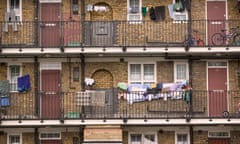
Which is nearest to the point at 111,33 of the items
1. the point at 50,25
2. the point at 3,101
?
the point at 50,25

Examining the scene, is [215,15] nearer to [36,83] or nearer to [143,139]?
[143,139]

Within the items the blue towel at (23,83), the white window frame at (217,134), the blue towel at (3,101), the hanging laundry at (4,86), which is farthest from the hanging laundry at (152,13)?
the blue towel at (3,101)

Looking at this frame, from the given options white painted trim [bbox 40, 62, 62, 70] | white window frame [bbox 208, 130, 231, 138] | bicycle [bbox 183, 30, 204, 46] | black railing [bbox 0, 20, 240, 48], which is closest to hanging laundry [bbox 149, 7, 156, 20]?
black railing [bbox 0, 20, 240, 48]

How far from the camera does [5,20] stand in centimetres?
2661

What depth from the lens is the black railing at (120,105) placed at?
25.7m

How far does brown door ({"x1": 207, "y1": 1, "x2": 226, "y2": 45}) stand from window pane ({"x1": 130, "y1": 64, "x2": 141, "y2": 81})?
10.5 feet

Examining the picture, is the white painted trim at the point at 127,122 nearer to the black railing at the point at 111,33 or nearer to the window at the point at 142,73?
the window at the point at 142,73

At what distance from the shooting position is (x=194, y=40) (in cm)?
2614

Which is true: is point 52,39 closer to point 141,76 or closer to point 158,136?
point 141,76

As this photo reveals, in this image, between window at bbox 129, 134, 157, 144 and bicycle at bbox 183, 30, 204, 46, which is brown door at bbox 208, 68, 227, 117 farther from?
window at bbox 129, 134, 157, 144

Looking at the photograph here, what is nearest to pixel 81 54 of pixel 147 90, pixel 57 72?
pixel 57 72

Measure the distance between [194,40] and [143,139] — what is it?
450 centimetres

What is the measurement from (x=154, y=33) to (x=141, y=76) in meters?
1.83

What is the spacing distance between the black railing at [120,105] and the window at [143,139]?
3.47ft
